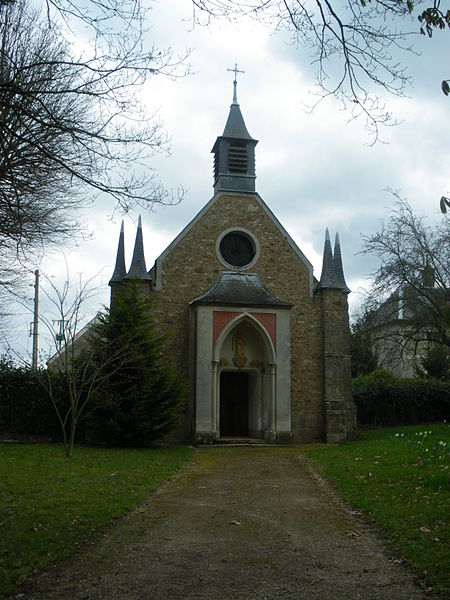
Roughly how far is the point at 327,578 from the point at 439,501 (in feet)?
11.0

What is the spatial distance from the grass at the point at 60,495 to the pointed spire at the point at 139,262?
7.00 meters

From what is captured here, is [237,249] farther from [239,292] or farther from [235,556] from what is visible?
[235,556]

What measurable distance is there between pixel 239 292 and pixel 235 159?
20.6ft

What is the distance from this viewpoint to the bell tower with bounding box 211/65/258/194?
2445 centimetres

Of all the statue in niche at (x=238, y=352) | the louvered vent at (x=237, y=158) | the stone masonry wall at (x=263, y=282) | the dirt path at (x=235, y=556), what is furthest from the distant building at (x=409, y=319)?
the dirt path at (x=235, y=556)

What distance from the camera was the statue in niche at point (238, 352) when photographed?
2206 cm

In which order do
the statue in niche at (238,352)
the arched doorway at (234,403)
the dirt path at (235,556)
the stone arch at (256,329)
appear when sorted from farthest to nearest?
the arched doorway at (234,403) < the statue in niche at (238,352) < the stone arch at (256,329) < the dirt path at (235,556)

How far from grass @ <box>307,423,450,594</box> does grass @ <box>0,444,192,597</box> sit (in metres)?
3.36

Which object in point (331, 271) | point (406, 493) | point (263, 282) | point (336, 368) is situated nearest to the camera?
point (406, 493)

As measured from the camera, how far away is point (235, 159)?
25047 mm

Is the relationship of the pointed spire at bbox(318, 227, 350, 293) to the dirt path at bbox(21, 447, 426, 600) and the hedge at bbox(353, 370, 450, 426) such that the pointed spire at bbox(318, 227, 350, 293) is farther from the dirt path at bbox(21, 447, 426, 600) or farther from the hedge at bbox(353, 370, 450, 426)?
the dirt path at bbox(21, 447, 426, 600)

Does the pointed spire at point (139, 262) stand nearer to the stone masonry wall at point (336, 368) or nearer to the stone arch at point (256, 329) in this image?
the stone arch at point (256, 329)

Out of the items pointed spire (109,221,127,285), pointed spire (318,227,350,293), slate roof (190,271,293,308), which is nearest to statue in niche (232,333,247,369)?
slate roof (190,271,293,308)

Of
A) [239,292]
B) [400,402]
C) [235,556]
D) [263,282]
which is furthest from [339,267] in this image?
[235,556]
